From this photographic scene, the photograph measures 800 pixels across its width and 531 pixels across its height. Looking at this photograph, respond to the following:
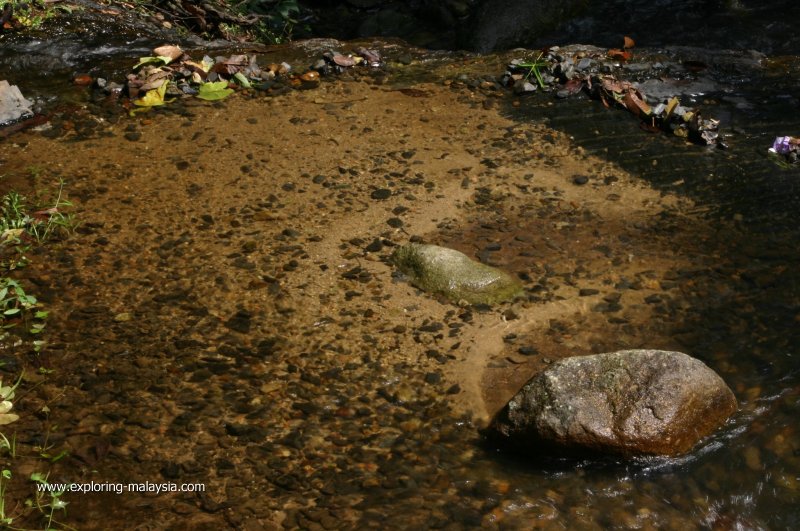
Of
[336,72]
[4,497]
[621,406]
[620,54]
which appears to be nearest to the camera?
[4,497]

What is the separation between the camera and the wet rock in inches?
235

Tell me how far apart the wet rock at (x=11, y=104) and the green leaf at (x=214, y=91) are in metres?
1.27

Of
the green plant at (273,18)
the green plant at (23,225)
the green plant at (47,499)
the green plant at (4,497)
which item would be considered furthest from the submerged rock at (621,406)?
the green plant at (273,18)

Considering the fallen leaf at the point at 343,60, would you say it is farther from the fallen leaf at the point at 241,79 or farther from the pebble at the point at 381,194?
the pebble at the point at 381,194

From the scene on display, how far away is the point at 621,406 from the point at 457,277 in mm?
1274

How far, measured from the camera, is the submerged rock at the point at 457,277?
14.1 ft

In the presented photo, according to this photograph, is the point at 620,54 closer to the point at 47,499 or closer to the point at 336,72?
the point at 336,72

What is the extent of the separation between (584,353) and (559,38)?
541 cm

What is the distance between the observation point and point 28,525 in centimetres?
294

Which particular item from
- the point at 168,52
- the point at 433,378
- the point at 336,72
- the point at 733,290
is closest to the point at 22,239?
the point at 433,378

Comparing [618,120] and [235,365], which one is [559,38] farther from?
[235,365]

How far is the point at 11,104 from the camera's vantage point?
6.03 meters

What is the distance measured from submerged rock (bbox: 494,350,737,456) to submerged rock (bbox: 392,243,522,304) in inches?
35.9

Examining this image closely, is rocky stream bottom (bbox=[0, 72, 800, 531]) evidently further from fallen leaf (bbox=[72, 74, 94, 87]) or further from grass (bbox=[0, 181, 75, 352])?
fallen leaf (bbox=[72, 74, 94, 87])
